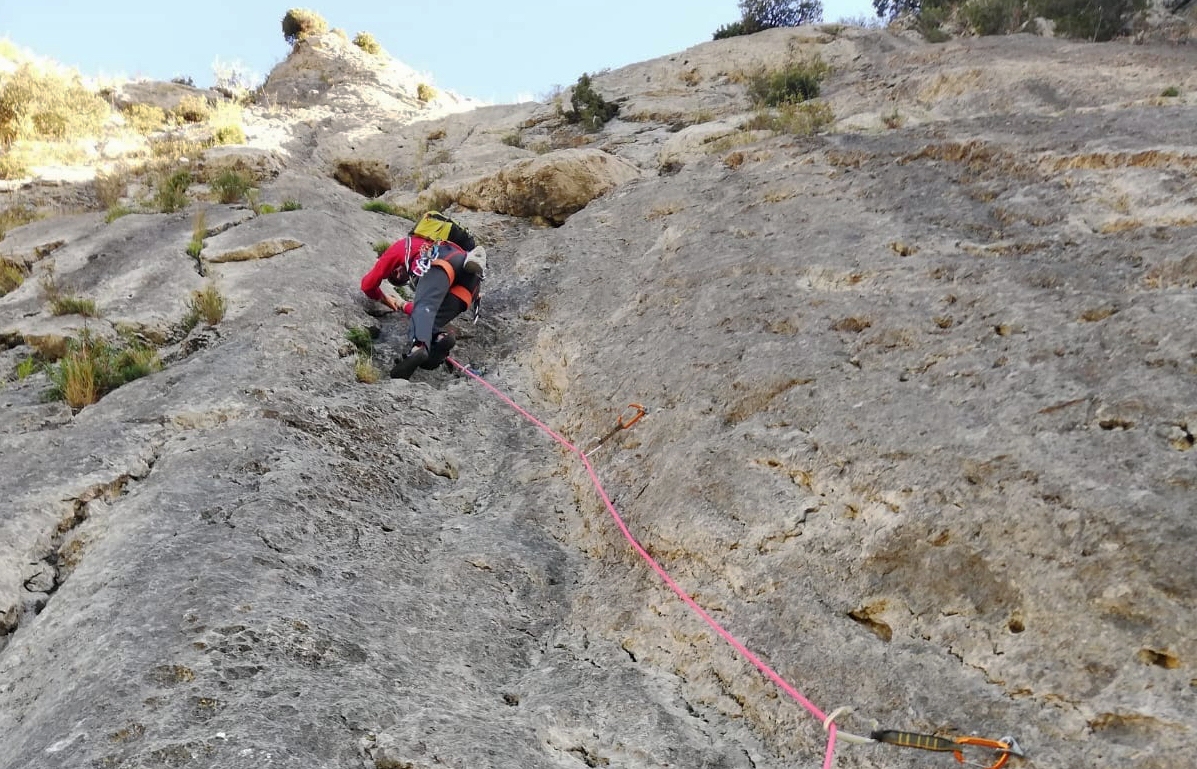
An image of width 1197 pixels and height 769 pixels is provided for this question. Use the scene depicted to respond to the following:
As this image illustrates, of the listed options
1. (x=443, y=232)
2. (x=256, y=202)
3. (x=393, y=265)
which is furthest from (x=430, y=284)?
(x=256, y=202)

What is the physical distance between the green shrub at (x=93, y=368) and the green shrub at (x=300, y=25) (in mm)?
15693

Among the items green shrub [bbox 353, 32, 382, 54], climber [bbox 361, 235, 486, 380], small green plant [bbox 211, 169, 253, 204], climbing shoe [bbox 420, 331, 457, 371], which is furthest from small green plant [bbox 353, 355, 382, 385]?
green shrub [bbox 353, 32, 382, 54]

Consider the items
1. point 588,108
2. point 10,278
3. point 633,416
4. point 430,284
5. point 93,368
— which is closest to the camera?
point 633,416

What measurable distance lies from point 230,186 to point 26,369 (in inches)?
181

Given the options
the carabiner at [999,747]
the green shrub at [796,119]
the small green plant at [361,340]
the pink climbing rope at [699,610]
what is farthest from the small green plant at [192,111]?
the carabiner at [999,747]

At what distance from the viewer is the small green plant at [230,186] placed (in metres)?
9.67

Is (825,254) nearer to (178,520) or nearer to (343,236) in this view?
(178,520)

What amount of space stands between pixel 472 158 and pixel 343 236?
420cm

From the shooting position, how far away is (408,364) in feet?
20.1

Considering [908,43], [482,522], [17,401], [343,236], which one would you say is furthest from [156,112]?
[908,43]

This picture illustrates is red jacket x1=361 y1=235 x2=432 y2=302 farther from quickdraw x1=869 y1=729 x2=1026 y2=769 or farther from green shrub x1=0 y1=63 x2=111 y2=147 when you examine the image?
green shrub x1=0 y1=63 x2=111 y2=147

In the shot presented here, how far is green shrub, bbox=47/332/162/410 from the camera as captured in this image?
18.0 feet

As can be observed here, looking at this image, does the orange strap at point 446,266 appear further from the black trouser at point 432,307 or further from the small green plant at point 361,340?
the small green plant at point 361,340

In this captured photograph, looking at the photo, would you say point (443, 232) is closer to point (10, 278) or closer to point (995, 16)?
point (10, 278)
